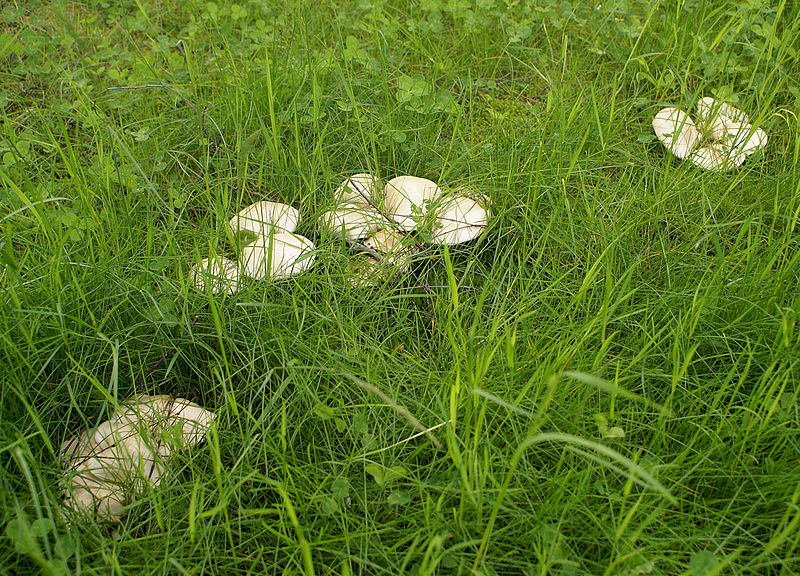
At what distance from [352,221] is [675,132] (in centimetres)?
137

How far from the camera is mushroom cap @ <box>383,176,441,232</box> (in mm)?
2182

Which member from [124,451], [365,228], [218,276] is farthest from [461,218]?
[124,451]

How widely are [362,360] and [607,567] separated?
0.88 metres

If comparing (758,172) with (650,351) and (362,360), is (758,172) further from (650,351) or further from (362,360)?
(362,360)

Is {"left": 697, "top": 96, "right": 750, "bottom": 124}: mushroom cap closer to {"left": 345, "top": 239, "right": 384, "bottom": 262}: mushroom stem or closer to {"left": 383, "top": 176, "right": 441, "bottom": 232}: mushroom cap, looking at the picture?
{"left": 383, "top": 176, "right": 441, "bottom": 232}: mushroom cap

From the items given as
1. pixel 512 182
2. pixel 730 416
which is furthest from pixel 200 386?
pixel 730 416

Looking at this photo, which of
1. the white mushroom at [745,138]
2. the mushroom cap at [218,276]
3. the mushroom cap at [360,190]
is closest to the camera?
the mushroom cap at [218,276]

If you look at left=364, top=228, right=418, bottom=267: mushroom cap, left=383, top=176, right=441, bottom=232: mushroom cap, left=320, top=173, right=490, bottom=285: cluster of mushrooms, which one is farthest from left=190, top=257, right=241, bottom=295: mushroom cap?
left=383, top=176, right=441, bottom=232: mushroom cap

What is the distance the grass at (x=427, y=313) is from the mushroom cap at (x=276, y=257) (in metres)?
0.06

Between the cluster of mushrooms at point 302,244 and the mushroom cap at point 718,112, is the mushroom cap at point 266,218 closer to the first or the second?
the cluster of mushrooms at point 302,244

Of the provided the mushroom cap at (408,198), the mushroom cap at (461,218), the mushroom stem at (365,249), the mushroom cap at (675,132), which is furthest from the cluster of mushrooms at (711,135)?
the mushroom stem at (365,249)

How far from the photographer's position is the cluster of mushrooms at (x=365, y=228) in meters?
1.96

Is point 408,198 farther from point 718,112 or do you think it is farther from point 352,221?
point 718,112

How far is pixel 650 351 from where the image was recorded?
1863 mm
